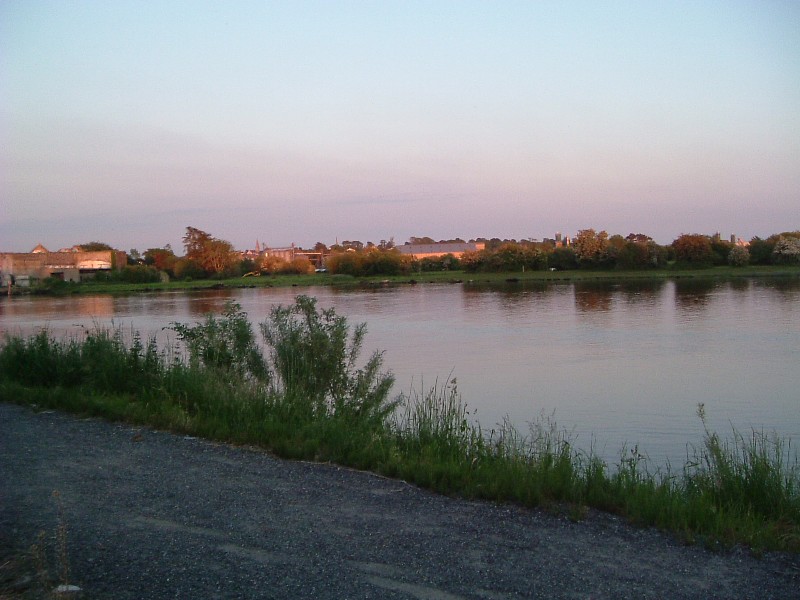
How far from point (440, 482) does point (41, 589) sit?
12.4 ft

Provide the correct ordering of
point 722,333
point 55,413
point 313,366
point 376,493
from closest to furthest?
1. point 376,493
2. point 55,413
3. point 313,366
4. point 722,333

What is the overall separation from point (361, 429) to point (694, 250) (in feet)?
300

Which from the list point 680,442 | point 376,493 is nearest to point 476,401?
point 680,442

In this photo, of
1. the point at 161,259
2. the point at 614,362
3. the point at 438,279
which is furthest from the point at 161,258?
the point at 614,362

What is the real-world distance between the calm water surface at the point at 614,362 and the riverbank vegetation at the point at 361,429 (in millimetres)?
2016

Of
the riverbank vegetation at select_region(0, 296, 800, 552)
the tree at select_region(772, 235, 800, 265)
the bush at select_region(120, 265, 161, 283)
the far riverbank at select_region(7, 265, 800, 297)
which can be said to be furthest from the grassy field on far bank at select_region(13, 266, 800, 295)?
the riverbank vegetation at select_region(0, 296, 800, 552)

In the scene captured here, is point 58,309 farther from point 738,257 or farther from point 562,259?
point 738,257

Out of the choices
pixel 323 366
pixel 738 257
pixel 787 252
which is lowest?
pixel 323 366

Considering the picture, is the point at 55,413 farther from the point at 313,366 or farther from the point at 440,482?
the point at 440,482

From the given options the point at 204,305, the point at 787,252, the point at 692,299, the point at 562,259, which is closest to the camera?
the point at 692,299

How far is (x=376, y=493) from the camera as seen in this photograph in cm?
720

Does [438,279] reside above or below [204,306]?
above

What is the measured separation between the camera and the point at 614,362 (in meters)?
23.5

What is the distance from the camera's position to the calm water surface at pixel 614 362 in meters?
15.4
